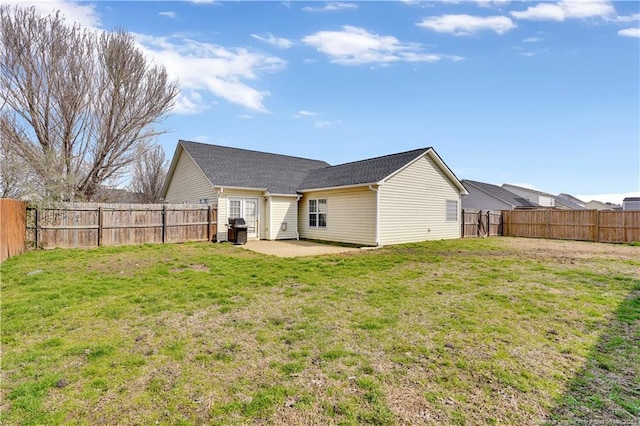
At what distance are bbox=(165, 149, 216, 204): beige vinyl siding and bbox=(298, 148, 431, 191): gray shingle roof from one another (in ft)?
16.0

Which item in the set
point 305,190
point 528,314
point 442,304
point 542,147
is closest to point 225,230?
point 305,190

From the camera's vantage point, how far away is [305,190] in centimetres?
1642

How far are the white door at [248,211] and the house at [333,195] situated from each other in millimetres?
49

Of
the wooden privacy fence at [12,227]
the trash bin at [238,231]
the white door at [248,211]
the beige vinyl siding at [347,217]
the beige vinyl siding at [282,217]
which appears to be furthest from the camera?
the beige vinyl siding at [282,217]

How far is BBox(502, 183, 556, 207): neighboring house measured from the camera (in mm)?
34506

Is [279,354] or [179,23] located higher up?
[179,23]

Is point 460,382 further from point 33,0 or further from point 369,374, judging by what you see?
point 33,0

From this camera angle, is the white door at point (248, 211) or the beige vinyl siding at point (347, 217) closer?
the beige vinyl siding at point (347, 217)

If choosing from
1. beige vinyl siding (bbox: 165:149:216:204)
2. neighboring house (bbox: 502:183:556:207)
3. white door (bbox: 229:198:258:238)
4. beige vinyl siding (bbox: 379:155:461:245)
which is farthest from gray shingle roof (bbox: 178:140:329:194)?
neighboring house (bbox: 502:183:556:207)

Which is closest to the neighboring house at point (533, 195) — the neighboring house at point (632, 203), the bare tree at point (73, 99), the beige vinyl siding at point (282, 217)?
the neighboring house at point (632, 203)

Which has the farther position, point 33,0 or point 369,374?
point 33,0

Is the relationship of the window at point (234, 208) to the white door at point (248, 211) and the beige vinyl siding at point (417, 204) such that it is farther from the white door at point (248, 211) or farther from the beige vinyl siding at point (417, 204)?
the beige vinyl siding at point (417, 204)

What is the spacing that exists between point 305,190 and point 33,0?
48.8ft

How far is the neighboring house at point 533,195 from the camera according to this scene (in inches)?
1359
